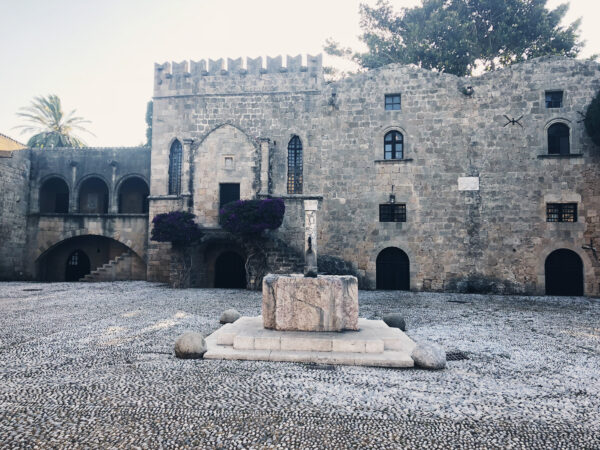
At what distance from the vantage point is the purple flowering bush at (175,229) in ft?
49.2

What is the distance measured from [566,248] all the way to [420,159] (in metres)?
6.88

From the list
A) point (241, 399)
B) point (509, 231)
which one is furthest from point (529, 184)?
point (241, 399)

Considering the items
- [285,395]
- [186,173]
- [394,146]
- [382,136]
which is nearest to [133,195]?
[186,173]

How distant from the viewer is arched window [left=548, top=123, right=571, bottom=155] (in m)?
14.9

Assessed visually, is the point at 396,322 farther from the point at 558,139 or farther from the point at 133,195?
the point at 133,195

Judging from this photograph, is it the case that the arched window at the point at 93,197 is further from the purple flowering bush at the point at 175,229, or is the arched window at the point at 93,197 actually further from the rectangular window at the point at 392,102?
the rectangular window at the point at 392,102

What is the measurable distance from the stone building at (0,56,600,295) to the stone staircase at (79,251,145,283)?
81 cm

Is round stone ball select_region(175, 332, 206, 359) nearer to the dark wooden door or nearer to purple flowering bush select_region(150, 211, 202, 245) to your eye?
purple flowering bush select_region(150, 211, 202, 245)

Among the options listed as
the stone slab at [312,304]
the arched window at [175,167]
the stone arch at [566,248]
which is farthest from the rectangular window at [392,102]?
the stone slab at [312,304]

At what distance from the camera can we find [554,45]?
63.2 ft

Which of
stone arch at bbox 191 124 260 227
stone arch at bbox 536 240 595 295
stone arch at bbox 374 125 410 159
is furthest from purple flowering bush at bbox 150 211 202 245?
stone arch at bbox 536 240 595 295

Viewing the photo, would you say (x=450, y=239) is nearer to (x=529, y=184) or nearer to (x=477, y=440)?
(x=529, y=184)

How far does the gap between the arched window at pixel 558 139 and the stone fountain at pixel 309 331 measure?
43.0 feet

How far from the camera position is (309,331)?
6.56 metres
